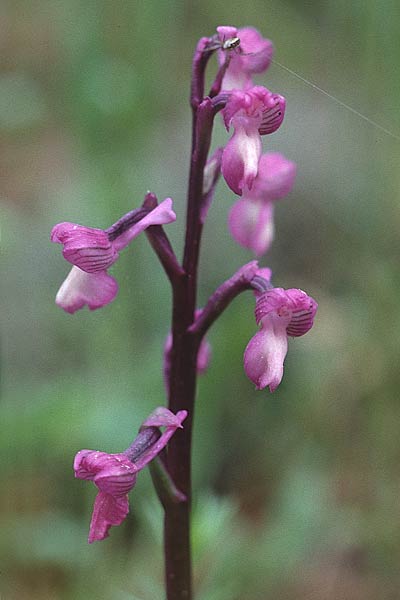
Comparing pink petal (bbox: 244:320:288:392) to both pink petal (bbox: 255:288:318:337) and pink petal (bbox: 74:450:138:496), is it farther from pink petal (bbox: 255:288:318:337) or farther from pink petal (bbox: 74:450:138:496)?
pink petal (bbox: 74:450:138:496)

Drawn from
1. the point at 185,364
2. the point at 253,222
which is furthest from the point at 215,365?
the point at 185,364

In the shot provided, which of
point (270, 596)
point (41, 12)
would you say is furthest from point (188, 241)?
point (41, 12)

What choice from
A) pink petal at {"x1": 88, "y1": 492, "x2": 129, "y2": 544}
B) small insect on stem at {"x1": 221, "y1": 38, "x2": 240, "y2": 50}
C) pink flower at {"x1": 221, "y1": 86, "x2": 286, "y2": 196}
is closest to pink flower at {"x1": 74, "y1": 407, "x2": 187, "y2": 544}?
pink petal at {"x1": 88, "y1": 492, "x2": 129, "y2": 544}

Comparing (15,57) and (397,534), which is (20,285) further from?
(15,57)

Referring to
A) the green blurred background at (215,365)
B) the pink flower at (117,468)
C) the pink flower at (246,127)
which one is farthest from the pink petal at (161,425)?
the green blurred background at (215,365)

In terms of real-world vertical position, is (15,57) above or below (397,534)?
above

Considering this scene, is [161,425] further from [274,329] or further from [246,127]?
[246,127]

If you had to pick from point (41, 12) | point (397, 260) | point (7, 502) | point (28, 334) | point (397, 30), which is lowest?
point (7, 502)
